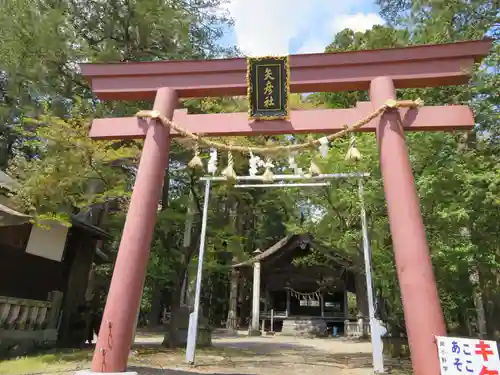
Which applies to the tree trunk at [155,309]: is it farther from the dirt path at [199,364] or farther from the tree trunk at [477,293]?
the tree trunk at [477,293]

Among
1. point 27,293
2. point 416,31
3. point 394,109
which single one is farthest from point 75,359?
point 416,31

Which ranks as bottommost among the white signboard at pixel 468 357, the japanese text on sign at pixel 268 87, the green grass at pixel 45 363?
the green grass at pixel 45 363

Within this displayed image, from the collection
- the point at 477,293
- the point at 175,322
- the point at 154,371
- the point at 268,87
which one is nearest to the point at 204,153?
the point at 175,322

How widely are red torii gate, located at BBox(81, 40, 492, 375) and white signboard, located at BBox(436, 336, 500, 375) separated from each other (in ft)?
1.20

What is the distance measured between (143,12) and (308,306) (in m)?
Answer: 18.6

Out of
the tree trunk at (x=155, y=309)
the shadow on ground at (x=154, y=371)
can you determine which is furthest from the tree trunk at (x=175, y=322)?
the tree trunk at (x=155, y=309)

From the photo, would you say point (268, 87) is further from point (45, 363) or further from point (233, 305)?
point (233, 305)

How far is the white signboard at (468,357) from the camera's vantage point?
3.86m

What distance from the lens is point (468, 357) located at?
400cm

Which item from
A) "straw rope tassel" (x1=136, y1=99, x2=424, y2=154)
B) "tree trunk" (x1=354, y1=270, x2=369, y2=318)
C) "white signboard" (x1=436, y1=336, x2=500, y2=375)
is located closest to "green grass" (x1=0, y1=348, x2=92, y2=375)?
"straw rope tassel" (x1=136, y1=99, x2=424, y2=154)

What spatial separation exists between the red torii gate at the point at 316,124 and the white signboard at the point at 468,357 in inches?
14.4

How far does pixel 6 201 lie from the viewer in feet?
31.9

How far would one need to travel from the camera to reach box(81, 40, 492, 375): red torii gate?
4996 mm

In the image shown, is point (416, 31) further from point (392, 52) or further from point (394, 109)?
point (394, 109)
